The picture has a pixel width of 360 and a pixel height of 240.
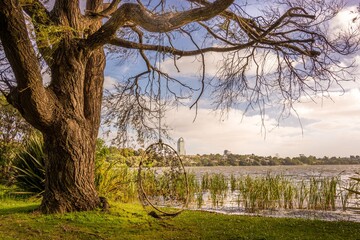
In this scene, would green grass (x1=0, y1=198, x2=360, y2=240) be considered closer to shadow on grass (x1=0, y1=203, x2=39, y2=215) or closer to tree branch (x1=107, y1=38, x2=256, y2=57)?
shadow on grass (x1=0, y1=203, x2=39, y2=215)

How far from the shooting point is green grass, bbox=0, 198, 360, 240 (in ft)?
16.5

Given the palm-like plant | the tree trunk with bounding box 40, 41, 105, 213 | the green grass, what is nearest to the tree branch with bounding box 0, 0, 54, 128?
the tree trunk with bounding box 40, 41, 105, 213

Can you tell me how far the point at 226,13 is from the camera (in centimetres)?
761

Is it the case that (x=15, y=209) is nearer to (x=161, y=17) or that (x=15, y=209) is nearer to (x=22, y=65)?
(x=22, y=65)

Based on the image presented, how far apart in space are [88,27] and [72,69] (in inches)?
46.4

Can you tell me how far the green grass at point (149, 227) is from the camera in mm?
5027

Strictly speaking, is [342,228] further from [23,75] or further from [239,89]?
[23,75]

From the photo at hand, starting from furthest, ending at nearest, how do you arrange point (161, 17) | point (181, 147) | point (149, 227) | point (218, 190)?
point (218, 190) → point (181, 147) → point (149, 227) → point (161, 17)

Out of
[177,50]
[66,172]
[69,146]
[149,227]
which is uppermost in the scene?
[177,50]

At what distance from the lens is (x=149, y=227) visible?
565 centimetres

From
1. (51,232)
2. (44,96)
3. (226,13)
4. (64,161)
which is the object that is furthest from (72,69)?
(226,13)

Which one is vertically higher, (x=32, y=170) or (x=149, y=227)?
(x=32, y=170)

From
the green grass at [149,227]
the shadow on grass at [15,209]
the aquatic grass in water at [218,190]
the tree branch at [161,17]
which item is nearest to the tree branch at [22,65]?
the tree branch at [161,17]

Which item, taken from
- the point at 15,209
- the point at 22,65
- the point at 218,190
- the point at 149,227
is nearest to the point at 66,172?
the point at 15,209
